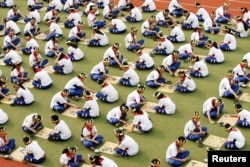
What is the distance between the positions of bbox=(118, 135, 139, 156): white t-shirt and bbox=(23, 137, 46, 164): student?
2.35m

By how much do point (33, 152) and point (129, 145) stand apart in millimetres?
2827

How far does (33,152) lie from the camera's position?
16828 millimetres

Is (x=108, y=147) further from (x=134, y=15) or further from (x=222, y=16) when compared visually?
(x=222, y=16)

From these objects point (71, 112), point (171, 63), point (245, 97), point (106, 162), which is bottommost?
point (245, 97)

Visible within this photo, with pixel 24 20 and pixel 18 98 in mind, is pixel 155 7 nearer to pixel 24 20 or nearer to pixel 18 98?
pixel 24 20

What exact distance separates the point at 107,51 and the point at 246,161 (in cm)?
994

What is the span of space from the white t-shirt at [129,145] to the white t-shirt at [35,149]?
2352mm

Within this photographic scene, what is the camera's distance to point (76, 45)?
23641 mm

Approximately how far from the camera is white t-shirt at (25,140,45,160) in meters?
16.8

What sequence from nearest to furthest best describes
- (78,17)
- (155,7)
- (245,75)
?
(245,75) → (78,17) → (155,7)

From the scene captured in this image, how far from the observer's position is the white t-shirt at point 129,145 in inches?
668

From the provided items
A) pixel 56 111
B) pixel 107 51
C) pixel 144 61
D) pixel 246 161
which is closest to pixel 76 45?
pixel 107 51

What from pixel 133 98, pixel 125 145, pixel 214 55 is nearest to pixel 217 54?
pixel 214 55

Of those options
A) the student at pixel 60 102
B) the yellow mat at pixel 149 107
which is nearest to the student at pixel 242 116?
the yellow mat at pixel 149 107
